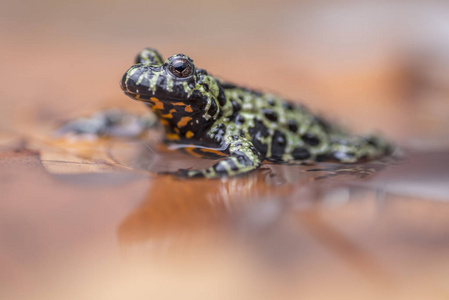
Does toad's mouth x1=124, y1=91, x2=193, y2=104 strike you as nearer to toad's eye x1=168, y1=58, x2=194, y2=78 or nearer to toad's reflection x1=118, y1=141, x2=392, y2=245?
toad's eye x1=168, y1=58, x2=194, y2=78

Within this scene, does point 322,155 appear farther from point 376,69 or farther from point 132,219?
point 376,69

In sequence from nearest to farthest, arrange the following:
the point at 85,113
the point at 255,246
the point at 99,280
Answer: the point at 99,280
the point at 255,246
the point at 85,113

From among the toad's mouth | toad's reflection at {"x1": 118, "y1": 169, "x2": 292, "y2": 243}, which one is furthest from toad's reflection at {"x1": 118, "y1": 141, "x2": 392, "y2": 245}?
the toad's mouth

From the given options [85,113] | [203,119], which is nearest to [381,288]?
[203,119]

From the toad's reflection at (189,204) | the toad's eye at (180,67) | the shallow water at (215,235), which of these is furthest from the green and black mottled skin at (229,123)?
the shallow water at (215,235)

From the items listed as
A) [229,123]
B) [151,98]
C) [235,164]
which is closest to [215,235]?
[235,164]

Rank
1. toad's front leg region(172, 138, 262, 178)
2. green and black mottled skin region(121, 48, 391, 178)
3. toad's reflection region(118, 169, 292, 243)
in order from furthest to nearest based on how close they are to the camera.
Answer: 1. green and black mottled skin region(121, 48, 391, 178)
2. toad's front leg region(172, 138, 262, 178)
3. toad's reflection region(118, 169, 292, 243)

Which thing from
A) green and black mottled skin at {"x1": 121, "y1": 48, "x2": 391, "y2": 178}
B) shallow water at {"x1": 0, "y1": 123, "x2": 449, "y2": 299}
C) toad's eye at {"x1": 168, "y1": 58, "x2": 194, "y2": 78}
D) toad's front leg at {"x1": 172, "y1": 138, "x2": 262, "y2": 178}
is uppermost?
toad's eye at {"x1": 168, "y1": 58, "x2": 194, "y2": 78}

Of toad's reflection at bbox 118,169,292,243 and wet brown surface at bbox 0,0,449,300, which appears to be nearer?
wet brown surface at bbox 0,0,449,300

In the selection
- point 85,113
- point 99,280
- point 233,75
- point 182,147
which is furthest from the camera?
point 233,75

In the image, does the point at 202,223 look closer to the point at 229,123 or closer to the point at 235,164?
the point at 235,164
